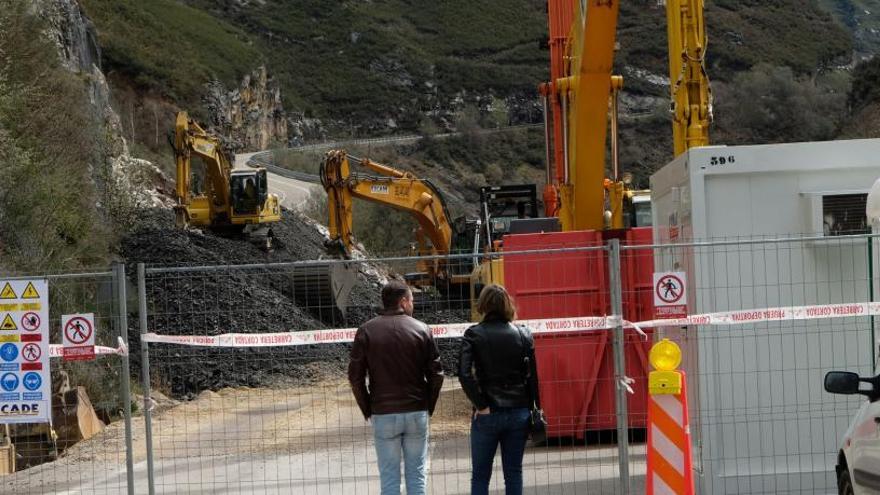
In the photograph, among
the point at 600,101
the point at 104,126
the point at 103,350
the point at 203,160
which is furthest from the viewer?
the point at 104,126

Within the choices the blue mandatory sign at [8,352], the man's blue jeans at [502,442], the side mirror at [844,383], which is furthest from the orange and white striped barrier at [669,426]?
the blue mandatory sign at [8,352]

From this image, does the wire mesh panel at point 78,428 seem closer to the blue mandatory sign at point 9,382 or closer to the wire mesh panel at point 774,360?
the blue mandatory sign at point 9,382

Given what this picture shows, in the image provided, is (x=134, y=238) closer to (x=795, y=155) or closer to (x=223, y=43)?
(x=795, y=155)

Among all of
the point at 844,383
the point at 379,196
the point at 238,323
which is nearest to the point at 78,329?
the point at 844,383

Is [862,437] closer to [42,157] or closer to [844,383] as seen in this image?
[844,383]

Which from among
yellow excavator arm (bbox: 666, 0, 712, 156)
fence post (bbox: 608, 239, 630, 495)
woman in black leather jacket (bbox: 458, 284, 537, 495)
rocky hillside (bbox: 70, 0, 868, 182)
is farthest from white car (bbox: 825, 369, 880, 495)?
rocky hillside (bbox: 70, 0, 868, 182)

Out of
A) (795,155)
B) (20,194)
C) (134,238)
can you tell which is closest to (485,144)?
(134,238)

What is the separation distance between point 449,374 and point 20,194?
28.4 feet

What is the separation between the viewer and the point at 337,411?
16.9 meters

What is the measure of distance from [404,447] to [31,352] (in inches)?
126

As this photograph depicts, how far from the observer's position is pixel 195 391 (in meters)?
20.5

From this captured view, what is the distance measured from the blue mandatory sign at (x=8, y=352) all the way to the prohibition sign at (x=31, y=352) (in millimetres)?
60

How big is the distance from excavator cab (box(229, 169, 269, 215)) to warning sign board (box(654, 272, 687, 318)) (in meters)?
28.6

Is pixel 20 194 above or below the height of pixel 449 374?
above
